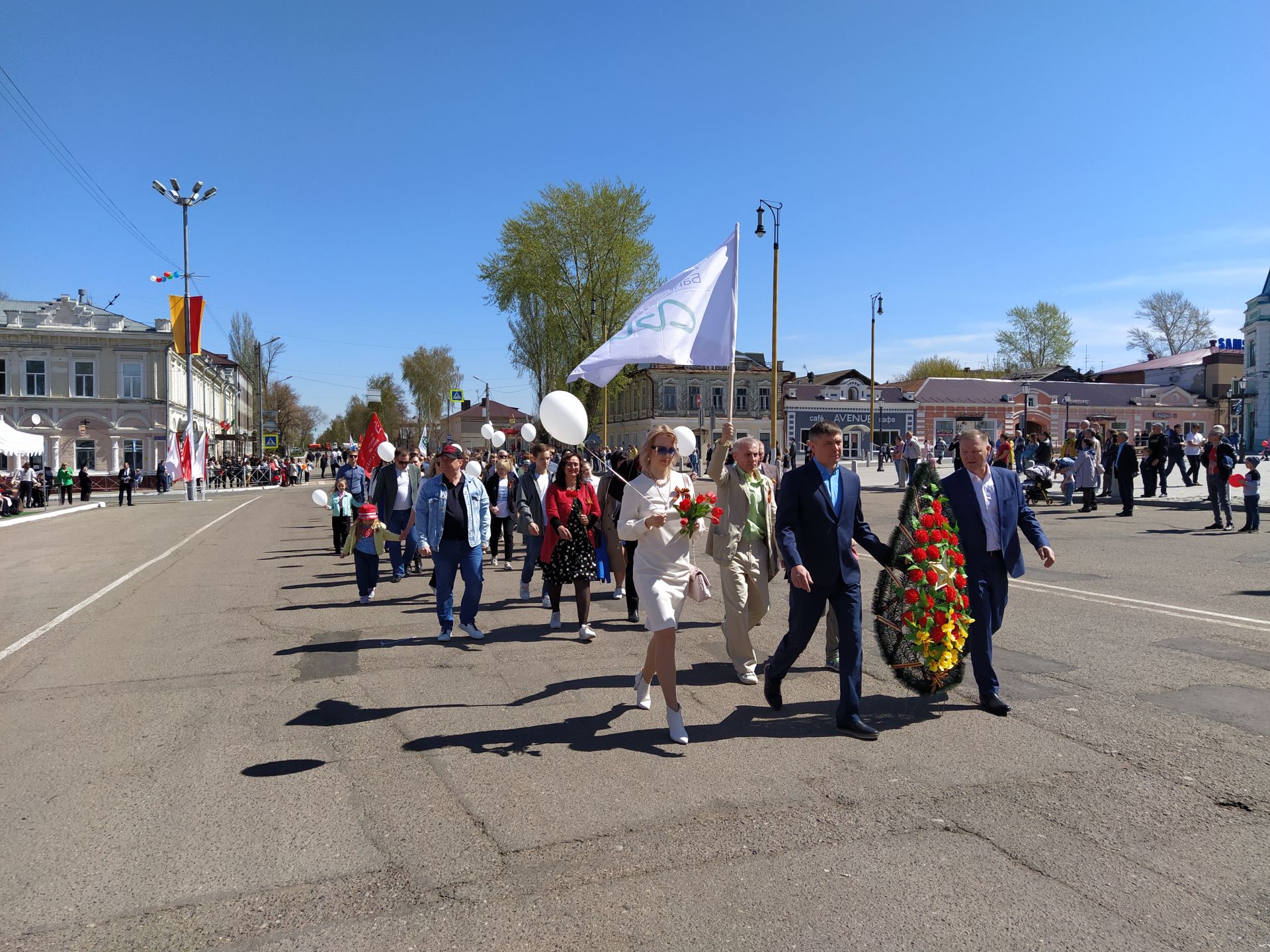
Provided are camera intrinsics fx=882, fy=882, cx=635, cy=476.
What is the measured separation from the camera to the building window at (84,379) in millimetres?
58156

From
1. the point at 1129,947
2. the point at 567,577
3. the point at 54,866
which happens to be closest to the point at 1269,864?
the point at 1129,947

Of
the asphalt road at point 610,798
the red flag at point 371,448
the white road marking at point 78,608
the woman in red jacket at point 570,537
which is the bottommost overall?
the white road marking at point 78,608

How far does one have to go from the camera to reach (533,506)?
10.0 metres

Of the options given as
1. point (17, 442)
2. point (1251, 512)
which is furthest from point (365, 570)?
point (17, 442)

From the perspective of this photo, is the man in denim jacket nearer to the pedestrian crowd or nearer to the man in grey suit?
the pedestrian crowd

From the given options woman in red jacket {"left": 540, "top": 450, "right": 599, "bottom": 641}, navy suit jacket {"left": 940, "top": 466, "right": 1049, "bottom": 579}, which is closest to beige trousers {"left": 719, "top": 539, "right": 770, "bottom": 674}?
navy suit jacket {"left": 940, "top": 466, "right": 1049, "bottom": 579}

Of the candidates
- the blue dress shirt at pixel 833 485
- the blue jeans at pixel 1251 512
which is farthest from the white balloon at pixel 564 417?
the blue jeans at pixel 1251 512

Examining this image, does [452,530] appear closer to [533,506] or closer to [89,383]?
[533,506]

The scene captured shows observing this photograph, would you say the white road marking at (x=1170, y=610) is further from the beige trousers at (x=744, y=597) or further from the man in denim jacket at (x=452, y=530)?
the man in denim jacket at (x=452, y=530)

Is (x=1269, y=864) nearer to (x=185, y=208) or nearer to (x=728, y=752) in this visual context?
(x=728, y=752)

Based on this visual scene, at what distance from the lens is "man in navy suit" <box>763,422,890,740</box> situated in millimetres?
5289

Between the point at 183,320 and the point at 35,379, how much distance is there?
3217 cm

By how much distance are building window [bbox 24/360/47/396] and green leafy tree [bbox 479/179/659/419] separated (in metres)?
32.4

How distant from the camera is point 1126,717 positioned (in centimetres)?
551
